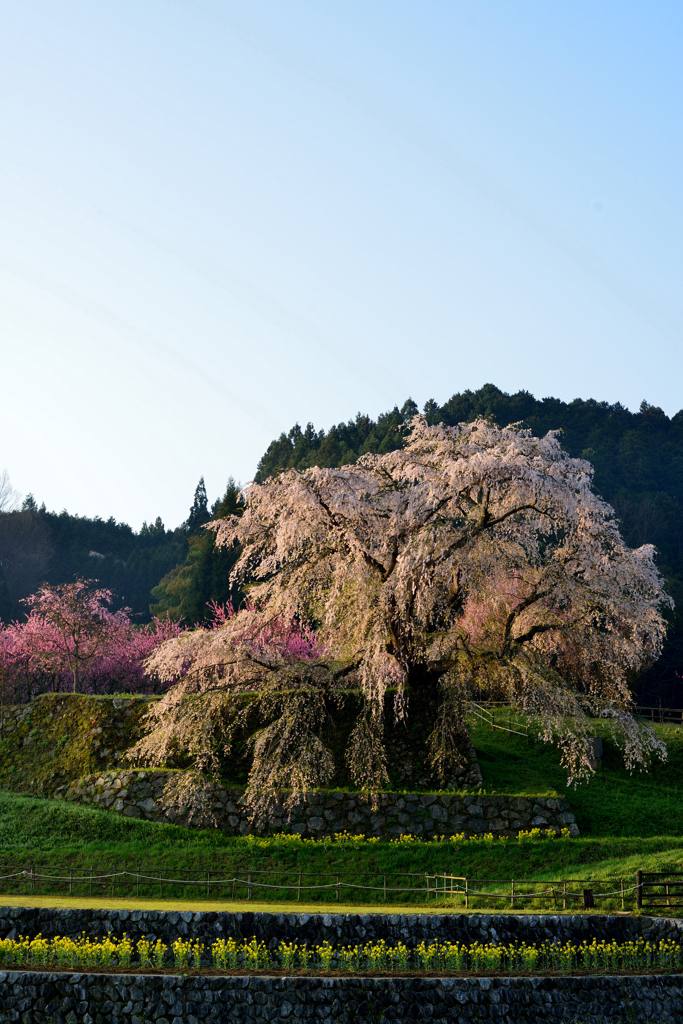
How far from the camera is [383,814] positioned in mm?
20594

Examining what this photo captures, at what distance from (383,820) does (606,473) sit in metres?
59.5

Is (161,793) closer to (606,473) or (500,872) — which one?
(500,872)

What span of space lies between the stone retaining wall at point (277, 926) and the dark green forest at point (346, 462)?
45.1 m

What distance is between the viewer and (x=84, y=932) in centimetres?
1341

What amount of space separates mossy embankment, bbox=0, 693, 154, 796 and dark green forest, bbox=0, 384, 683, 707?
3191 cm

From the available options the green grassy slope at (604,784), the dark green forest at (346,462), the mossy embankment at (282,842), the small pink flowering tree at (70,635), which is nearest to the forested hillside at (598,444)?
the dark green forest at (346,462)

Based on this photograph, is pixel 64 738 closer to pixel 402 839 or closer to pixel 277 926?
pixel 402 839

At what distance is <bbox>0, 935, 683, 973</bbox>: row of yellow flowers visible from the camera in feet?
41.6

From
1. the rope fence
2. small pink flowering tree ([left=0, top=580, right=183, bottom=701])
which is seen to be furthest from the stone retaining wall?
small pink flowering tree ([left=0, top=580, right=183, bottom=701])

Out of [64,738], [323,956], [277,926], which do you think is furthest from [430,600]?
[64,738]

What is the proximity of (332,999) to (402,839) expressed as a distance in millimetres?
7620

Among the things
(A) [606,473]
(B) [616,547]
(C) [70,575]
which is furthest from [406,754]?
(C) [70,575]

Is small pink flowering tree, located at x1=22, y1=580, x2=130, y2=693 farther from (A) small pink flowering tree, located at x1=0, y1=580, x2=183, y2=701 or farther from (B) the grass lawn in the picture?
(B) the grass lawn

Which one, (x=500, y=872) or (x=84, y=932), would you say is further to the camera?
(x=500, y=872)
